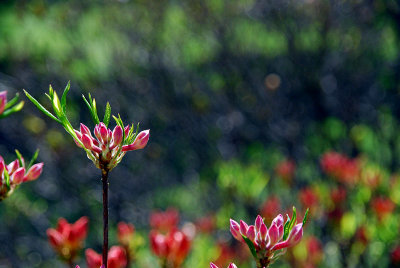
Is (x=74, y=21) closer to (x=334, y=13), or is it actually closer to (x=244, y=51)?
(x=244, y=51)

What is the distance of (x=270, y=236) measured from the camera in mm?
542

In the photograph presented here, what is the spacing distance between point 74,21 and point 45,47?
472 millimetres

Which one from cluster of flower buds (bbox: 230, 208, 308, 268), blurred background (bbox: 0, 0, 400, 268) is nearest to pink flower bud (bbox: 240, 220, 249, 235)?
cluster of flower buds (bbox: 230, 208, 308, 268)

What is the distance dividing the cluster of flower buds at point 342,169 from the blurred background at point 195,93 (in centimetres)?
82

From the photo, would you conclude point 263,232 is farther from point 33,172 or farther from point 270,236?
point 33,172

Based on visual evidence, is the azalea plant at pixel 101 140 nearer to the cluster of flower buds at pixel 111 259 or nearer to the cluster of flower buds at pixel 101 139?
the cluster of flower buds at pixel 101 139

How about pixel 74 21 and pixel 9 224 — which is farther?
pixel 74 21

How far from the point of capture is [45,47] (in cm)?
361

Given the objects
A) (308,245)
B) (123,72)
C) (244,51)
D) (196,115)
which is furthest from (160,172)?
(308,245)

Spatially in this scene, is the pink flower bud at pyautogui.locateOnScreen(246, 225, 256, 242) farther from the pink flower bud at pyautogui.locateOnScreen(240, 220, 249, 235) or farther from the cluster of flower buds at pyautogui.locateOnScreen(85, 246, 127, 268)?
the cluster of flower buds at pyautogui.locateOnScreen(85, 246, 127, 268)

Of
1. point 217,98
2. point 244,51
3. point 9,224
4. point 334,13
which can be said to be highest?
point 334,13

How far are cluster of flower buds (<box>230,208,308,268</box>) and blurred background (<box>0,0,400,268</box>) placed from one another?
1946 mm

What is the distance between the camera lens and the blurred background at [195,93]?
9.16ft

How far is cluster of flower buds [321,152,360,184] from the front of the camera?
165cm
